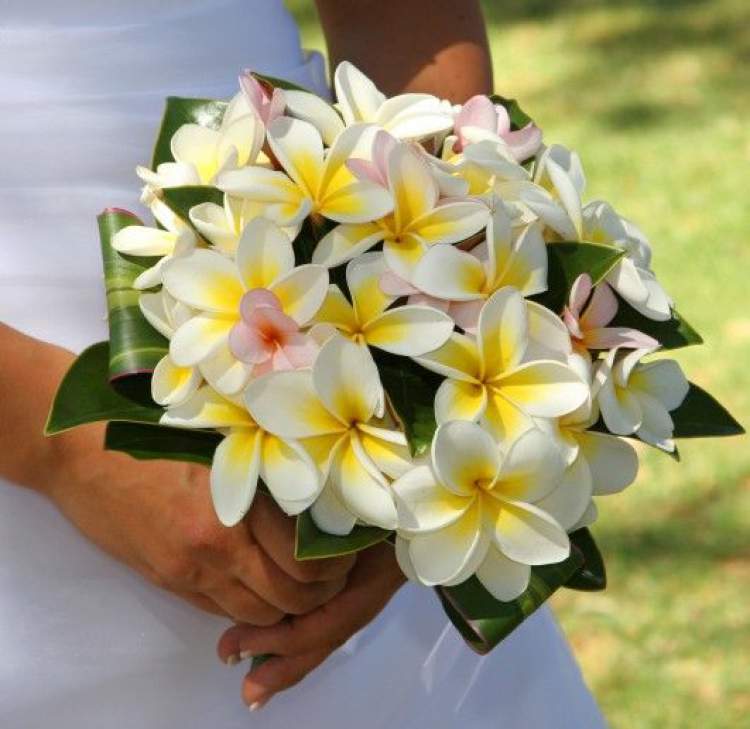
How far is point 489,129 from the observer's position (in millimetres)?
1556

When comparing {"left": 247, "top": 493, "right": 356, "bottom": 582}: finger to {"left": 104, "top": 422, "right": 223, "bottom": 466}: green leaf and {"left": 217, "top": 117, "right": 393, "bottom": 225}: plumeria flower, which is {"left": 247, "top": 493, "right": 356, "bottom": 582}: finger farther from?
{"left": 217, "top": 117, "right": 393, "bottom": 225}: plumeria flower

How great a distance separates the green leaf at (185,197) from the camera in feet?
4.77

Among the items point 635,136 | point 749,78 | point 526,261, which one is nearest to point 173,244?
point 526,261

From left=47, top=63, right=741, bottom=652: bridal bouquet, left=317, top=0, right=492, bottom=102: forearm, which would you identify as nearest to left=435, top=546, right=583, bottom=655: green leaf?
left=47, top=63, right=741, bottom=652: bridal bouquet

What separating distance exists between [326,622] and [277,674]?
0.08m

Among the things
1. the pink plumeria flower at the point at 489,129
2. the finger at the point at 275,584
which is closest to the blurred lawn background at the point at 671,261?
the pink plumeria flower at the point at 489,129

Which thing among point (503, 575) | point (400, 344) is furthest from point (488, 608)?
point (400, 344)

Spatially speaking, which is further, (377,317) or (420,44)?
(420,44)

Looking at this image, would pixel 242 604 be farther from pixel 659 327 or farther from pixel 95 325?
pixel 659 327

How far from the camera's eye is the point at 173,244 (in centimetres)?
146

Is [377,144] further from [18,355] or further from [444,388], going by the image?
[18,355]

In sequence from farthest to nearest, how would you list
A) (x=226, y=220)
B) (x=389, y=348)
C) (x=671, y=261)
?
1. (x=671, y=261)
2. (x=226, y=220)
3. (x=389, y=348)

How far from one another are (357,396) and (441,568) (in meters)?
0.16

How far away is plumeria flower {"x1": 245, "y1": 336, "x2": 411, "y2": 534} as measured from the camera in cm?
132
